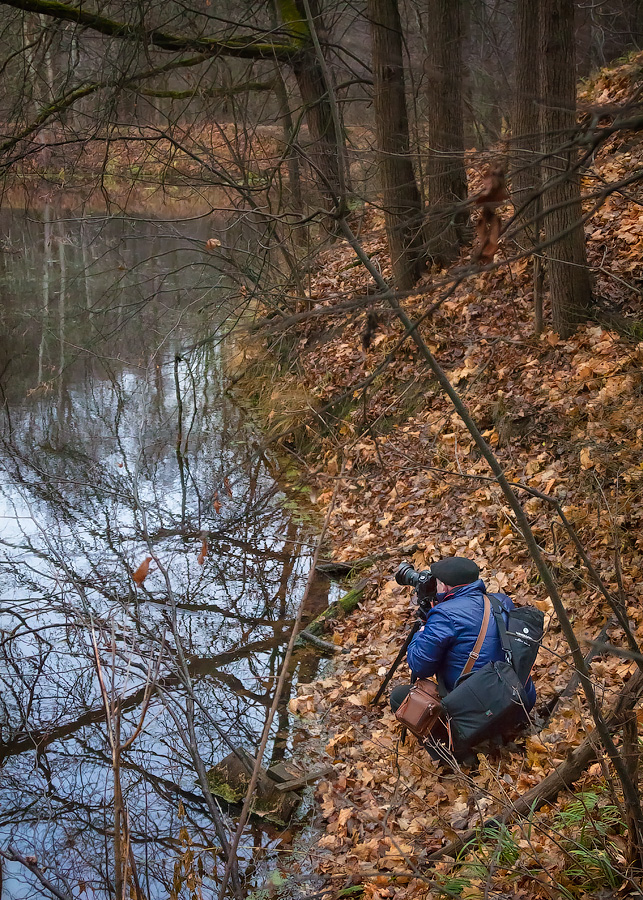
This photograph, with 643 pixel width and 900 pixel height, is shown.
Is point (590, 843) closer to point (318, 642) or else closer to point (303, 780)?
point (303, 780)

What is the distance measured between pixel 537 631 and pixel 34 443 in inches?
351

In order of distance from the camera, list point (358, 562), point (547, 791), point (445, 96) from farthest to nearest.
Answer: point (445, 96) → point (358, 562) → point (547, 791)

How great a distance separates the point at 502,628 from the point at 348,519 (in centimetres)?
398

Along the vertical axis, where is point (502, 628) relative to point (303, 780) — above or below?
above

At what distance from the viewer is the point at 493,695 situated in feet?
13.3

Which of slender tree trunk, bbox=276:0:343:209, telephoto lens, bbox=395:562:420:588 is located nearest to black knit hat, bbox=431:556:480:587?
telephoto lens, bbox=395:562:420:588

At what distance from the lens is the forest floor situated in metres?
3.17

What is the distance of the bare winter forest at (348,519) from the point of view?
2.97m

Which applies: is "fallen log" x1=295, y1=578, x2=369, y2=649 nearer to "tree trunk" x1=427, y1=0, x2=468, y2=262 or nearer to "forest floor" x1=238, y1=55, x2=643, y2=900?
"forest floor" x1=238, y1=55, x2=643, y2=900

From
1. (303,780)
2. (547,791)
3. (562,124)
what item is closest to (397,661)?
(303,780)

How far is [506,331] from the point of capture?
8.20m

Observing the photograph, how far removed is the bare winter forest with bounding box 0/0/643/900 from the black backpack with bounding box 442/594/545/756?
17 cm

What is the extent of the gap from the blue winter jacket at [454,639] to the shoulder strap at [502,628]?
25 millimetres

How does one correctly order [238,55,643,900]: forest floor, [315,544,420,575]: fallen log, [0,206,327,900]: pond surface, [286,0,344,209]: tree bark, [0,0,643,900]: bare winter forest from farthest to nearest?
[286,0,344,209]: tree bark → [315,544,420,575]: fallen log → [0,206,327,900]: pond surface → [238,55,643,900]: forest floor → [0,0,643,900]: bare winter forest
